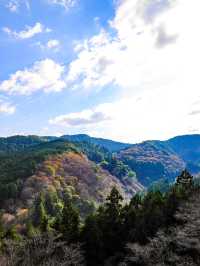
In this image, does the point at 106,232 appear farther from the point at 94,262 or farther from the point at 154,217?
the point at 154,217

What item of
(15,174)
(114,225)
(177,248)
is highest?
(15,174)

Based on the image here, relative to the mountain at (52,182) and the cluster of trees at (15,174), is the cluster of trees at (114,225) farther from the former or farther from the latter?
the cluster of trees at (15,174)

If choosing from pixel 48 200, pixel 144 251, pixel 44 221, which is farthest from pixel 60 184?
pixel 144 251

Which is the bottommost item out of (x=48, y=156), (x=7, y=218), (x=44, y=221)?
(x=7, y=218)

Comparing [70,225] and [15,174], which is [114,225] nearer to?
[70,225]

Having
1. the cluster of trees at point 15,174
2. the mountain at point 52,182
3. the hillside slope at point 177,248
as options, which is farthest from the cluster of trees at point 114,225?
the cluster of trees at point 15,174

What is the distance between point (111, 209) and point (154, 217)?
7.04 meters

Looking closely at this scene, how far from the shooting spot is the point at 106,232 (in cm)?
4025

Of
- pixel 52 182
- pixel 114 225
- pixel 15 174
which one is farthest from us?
pixel 52 182

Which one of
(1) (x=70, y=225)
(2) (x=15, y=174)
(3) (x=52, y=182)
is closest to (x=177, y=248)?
(1) (x=70, y=225)

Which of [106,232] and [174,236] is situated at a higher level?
[174,236]

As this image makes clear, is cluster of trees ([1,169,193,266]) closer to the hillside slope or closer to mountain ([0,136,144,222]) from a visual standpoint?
the hillside slope

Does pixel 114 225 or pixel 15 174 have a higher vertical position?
pixel 15 174

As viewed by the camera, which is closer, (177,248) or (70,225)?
(177,248)
